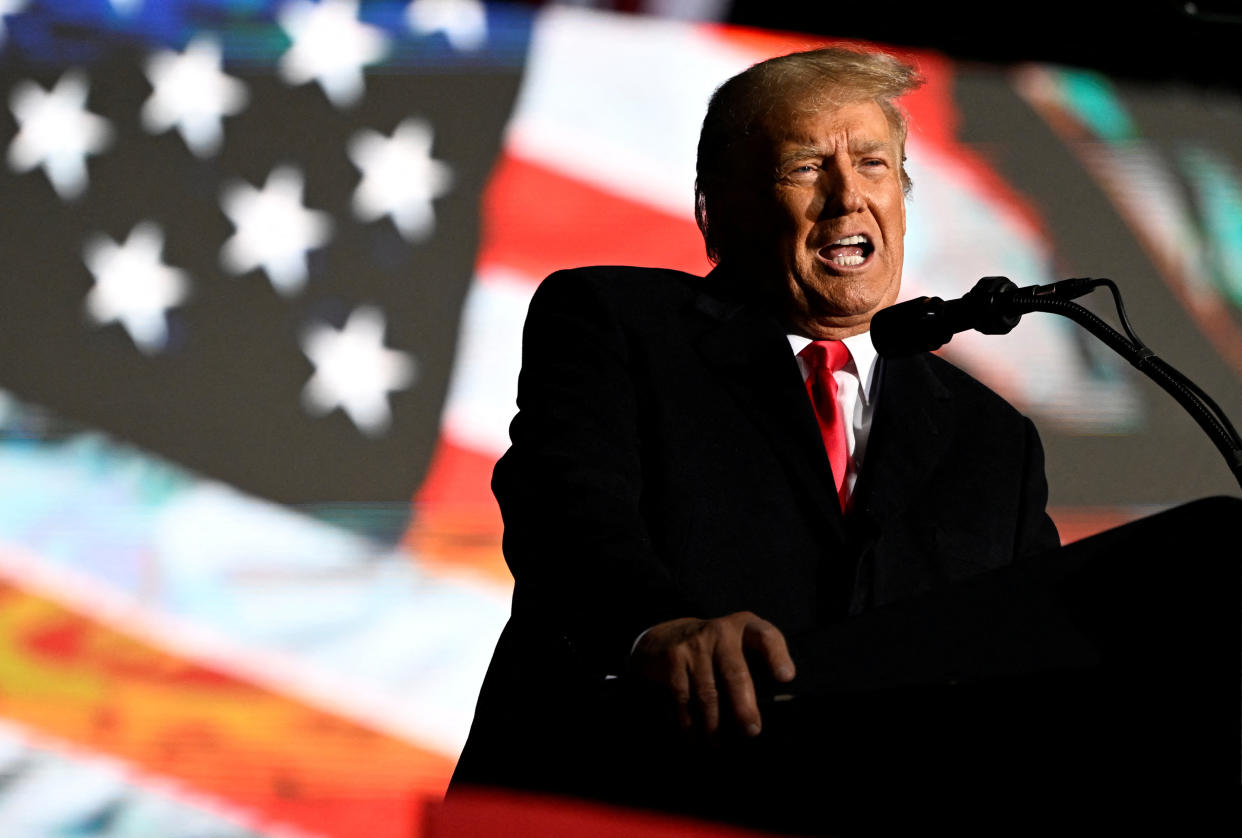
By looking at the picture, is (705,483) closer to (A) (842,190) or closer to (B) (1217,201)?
(A) (842,190)

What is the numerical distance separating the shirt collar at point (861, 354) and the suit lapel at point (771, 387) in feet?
0.12

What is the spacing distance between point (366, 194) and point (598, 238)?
Result: 51cm

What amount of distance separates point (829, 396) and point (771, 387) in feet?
0.23

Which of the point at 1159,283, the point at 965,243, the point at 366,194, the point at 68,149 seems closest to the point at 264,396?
the point at 366,194

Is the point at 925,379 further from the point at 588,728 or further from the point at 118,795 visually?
the point at 118,795

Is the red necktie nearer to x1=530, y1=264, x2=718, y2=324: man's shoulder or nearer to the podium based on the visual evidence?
x1=530, y1=264, x2=718, y2=324: man's shoulder

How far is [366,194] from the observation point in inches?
113

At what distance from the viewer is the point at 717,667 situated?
2.57ft

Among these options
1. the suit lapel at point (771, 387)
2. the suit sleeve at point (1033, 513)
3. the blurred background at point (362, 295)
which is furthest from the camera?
the blurred background at point (362, 295)

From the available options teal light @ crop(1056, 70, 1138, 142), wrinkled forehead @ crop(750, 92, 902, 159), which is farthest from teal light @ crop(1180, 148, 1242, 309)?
wrinkled forehead @ crop(750, 92, 902, 159)

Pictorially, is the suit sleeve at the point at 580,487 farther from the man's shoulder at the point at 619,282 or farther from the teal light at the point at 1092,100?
the teal light at the point at 1092,100

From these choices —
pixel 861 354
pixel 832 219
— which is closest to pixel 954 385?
pixel 861 354

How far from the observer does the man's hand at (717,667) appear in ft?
2.45

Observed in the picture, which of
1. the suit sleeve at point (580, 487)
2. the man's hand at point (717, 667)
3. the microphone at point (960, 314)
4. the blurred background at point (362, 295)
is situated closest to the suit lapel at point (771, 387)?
the suit sleeve at point (580, 487)
